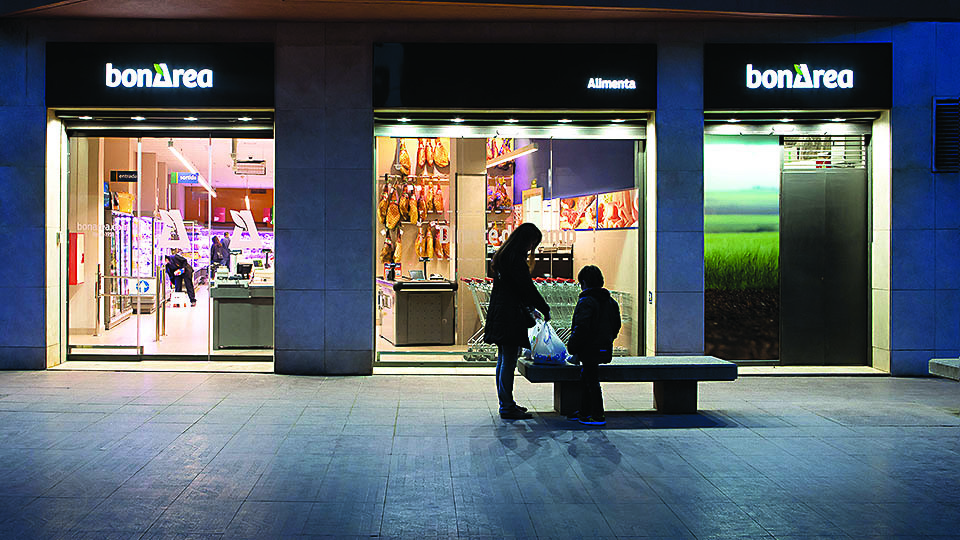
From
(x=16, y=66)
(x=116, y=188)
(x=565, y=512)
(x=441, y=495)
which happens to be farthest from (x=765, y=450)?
(x=16, y=66)

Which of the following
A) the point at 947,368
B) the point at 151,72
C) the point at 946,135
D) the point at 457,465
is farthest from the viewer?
the point at 946,135

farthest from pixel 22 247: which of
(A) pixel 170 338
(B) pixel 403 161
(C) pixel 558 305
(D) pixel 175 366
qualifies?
(C) pixel 558 305

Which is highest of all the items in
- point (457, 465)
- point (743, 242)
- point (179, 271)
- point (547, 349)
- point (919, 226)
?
point (919, 226)

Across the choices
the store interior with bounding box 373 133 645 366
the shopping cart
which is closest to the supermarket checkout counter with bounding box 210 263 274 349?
the store interior with bounding box 373 133 645 366

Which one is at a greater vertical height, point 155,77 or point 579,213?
point 155,77

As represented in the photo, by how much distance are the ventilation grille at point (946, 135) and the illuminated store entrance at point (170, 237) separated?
8.80 meters

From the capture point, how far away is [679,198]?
10531mm

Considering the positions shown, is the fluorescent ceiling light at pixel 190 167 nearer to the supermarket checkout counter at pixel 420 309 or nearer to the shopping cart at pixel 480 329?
the supermarket checkout counter at pixel 420 309

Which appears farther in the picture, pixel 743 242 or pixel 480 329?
pixel 480 329

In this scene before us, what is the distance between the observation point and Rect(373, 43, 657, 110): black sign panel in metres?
10.3

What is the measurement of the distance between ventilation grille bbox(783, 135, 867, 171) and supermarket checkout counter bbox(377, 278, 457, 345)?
5297 mm

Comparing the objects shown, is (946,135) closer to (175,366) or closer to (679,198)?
(679,198)

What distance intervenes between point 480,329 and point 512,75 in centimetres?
387

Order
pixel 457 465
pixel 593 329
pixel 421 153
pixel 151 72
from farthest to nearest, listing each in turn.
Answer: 1. pixel 421 153
2. pixel 151 72
3. pixel 593 329
4. pixel 457 465
